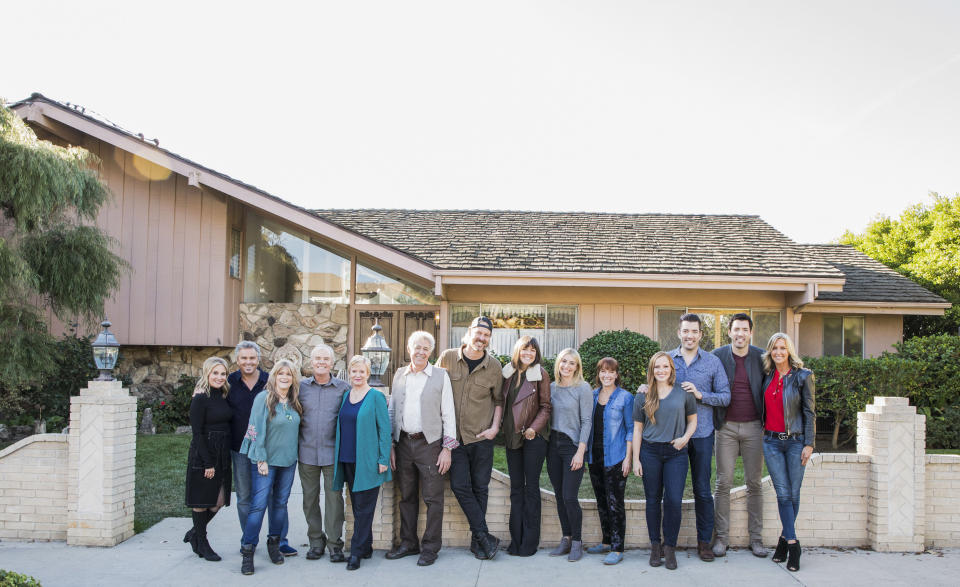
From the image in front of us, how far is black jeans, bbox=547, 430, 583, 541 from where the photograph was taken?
567 centimetres

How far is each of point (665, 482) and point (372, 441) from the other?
7.81ft

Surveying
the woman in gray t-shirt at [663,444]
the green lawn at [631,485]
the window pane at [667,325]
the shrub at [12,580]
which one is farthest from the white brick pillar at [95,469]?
the window pane at [667,325]

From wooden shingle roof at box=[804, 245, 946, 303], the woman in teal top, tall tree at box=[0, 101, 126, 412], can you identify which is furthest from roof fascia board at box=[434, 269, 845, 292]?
the woman in teal top

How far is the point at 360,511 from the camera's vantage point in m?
5.66

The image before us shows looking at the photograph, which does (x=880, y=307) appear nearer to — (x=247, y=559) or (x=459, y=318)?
(x=459, y=318)

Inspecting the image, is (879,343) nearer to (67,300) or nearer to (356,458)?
(356,458)

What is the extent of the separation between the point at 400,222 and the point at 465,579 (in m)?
10.1

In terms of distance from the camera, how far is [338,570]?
5.48 m

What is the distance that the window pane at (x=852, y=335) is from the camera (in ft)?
42.6

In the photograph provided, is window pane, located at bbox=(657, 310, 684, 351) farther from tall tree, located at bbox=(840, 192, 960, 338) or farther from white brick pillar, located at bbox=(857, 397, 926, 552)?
tall tree, located at bbox=(840, 192, 960, 338)

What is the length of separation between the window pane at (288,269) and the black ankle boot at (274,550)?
7062 mm

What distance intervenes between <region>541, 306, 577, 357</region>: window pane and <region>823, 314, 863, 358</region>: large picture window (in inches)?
192

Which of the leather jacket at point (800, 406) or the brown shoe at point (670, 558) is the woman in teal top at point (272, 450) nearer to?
the brown shoe at point (670, 558)

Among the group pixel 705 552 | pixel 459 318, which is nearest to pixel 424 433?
pixel 705 552
